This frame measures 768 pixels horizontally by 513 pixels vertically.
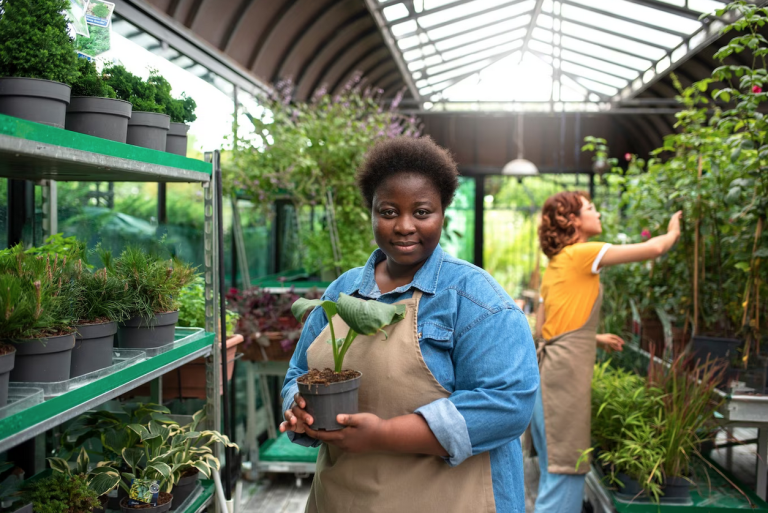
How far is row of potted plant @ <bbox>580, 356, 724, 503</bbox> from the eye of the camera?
2816 mm

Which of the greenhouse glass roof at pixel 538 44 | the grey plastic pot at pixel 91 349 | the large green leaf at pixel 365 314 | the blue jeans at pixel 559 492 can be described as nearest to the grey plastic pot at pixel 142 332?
the grey plastic pot at pixel 91 349

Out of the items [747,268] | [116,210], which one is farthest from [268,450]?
[747,268]

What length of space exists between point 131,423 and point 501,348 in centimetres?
139

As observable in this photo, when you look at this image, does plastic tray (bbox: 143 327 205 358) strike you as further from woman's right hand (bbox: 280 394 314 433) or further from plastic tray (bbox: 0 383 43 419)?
woman's right hand (bbox: 280 394 314 433)

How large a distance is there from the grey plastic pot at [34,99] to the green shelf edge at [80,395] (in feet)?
1.95

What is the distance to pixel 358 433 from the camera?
124cm

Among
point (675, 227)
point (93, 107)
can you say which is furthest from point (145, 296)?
point (675, 227)

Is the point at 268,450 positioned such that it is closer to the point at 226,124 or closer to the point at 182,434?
the point at 182,434

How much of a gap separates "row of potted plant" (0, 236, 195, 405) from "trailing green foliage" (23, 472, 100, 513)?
0.38 m

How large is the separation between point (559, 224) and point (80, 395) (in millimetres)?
2360

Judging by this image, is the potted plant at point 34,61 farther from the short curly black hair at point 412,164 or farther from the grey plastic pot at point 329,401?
the grey plastic pot at point 329,401

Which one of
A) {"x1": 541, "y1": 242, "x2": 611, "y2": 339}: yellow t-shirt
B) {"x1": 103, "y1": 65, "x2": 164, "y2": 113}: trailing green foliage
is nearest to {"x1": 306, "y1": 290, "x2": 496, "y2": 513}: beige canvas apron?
{"x1": 103, "y1": 65, "x2": 164, "y2": 113}: trailing green foliage

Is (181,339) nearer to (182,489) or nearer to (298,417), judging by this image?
(182,489)

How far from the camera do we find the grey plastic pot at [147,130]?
182cm
